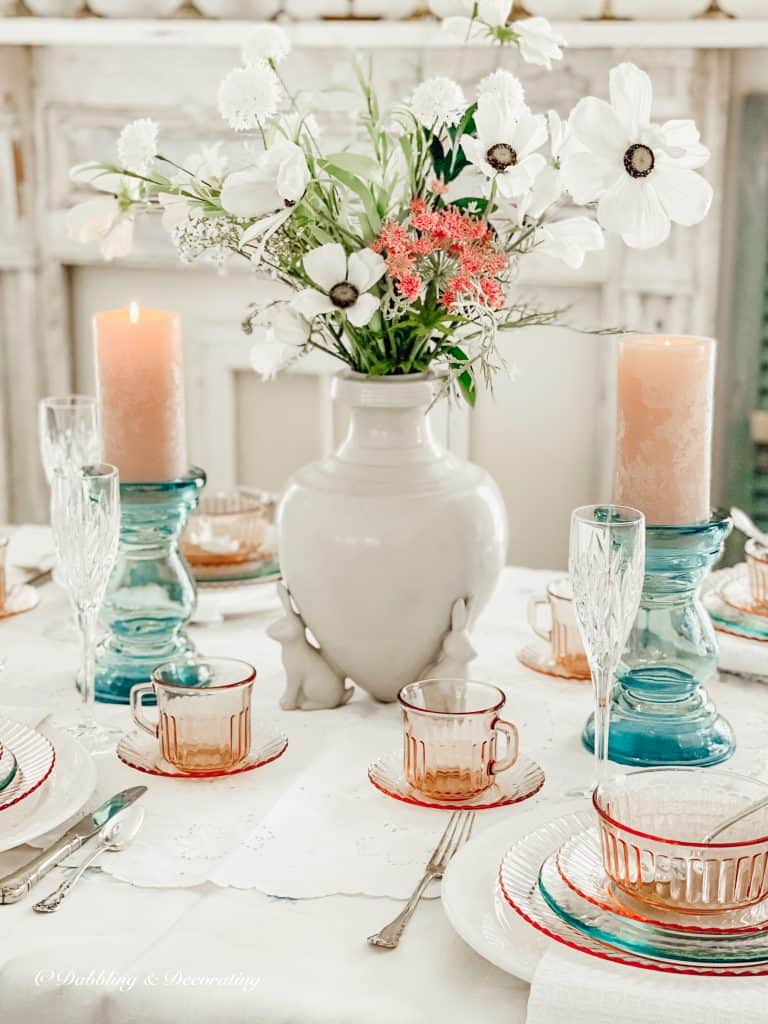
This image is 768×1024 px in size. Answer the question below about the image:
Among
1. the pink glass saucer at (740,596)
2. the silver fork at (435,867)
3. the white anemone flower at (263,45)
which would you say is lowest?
the silver fork at (435,867)

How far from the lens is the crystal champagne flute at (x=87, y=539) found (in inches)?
49.8

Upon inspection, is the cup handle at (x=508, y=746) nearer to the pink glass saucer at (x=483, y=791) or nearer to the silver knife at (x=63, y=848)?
the pink glass saucer at (x=483, y=791)

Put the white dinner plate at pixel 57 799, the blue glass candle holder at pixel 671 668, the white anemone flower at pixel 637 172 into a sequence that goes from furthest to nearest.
A: the blue glass candle holder at pixel 671 668 → the white anemone flower at pixel 637 172 → the white dinner plate at pixel 57 799

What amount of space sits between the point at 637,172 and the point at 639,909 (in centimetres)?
62

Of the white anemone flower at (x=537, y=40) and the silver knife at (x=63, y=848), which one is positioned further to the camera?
the white anemone flower at (x=537, y=40)

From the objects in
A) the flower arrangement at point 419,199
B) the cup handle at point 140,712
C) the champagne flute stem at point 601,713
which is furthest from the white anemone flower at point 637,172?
the cup handle at point 140,712

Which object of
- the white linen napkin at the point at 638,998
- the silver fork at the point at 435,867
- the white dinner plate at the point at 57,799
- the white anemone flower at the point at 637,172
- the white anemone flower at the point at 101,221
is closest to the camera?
the white linen napkin at the point at 638,998

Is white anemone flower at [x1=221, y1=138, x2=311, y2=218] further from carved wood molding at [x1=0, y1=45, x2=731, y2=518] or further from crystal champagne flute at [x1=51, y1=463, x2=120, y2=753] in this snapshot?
carved wood molding at [x1=0, y1=45, x2=731, y2=518]

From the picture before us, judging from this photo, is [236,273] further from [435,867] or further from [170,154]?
[435,867]

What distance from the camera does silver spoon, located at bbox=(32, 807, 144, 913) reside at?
992 mm

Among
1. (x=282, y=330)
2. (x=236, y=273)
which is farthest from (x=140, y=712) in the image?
(x=236, y=273)

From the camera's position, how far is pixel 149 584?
1490 mm

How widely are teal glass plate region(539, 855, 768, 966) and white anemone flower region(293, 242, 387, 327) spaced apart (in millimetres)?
556

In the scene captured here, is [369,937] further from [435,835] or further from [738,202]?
[738,202]
